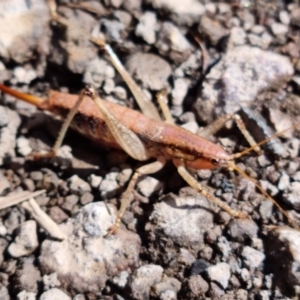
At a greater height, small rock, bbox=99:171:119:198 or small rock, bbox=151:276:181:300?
small rock, bbox=151:276:181:300

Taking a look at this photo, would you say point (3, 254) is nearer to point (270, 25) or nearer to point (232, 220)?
point (232, 220)

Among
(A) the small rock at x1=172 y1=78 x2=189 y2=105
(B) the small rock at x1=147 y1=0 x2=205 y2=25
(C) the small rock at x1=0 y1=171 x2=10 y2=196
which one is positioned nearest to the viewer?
(C) the small rock at x1=0 y1=171 x2=10 y2=196

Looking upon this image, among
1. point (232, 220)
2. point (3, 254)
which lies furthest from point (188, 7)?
point (3, 254)

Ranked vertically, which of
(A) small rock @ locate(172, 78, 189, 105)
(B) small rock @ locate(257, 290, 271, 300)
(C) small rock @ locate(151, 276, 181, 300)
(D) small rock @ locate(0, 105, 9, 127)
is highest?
(A) small rock @ locate(172, 78, 189, 105)

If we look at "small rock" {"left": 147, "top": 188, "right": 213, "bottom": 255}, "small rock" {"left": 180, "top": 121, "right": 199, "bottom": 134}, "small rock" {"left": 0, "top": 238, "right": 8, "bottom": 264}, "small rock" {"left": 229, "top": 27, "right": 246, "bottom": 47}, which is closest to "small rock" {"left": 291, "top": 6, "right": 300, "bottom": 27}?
"small rock" {"left": 229, "top": 27, "right": 246, "bottom": 47}

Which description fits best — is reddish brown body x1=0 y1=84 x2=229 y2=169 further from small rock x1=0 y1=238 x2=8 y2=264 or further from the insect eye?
small rock x1=0 y1=238 x2=8 y2=264

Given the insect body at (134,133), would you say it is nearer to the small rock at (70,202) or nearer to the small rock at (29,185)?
the small rock at (70,202)

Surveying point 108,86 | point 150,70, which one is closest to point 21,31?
point 108,86

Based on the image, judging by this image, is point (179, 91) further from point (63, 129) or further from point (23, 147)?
point (23, 147)

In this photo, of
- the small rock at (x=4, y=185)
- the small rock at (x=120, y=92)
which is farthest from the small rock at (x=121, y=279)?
the small rock at (x=120, y=92)
